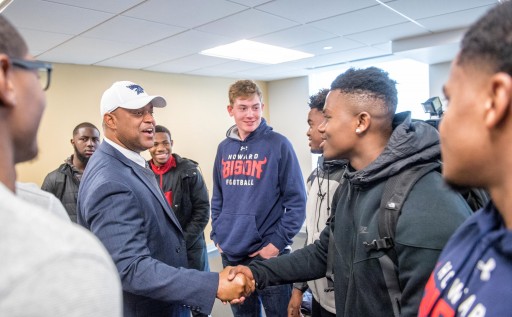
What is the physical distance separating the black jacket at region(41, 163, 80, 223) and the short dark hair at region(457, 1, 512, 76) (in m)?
3.34

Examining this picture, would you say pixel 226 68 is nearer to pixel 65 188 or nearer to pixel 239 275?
pixel 65 188

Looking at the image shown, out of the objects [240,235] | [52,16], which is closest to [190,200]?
[240,235]

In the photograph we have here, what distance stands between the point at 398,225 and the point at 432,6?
98.9 inches

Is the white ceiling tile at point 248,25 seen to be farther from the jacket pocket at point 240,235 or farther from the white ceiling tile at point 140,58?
the jacket pocket at point 240,235

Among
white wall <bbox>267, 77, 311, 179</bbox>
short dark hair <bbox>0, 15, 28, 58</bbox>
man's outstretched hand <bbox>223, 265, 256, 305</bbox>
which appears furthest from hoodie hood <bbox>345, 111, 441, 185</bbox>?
white wall <bbox>267, 77, 311, 179</bbox>

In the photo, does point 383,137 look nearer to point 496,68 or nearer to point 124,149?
point 496,68

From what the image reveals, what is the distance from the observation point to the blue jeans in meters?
2.39

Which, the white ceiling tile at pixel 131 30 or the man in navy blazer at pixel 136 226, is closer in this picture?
the man in navy blazer at pixel 136 226

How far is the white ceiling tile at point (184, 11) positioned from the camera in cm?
255

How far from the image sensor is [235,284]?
1.67 meters

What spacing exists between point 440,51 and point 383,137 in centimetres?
326

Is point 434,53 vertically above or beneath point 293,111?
above

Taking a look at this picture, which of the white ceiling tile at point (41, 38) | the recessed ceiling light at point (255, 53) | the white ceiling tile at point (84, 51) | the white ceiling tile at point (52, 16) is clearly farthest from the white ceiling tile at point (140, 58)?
the white ceiling tile at point (52, 16)

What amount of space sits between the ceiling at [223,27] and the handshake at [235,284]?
1867 millimetres
